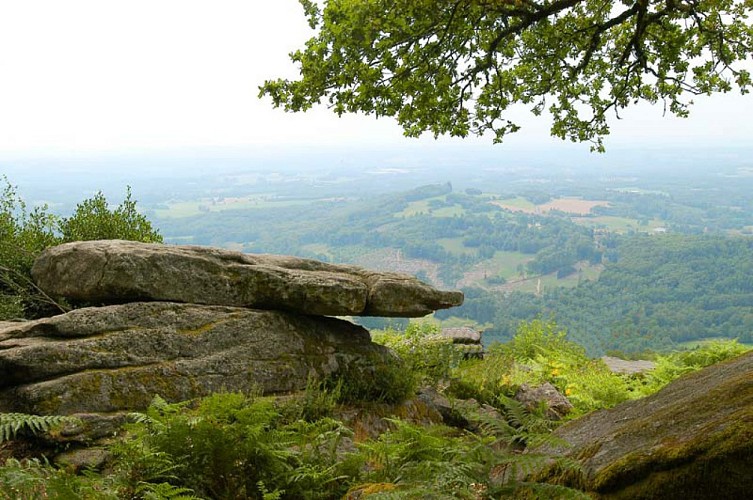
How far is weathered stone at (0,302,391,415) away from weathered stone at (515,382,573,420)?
338cm

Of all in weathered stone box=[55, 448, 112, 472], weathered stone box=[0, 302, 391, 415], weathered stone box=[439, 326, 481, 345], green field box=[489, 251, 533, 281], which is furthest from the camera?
green field box=[489, 251, 533, 281]

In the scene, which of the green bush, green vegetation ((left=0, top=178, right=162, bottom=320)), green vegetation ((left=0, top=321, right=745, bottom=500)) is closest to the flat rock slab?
green vegetation ((left=0, top=178, right=162, bottom=320))

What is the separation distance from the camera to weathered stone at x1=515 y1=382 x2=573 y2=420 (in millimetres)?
10645

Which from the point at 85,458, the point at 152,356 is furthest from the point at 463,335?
the point at 85,458

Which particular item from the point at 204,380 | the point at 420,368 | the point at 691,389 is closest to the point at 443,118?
the point at 420,368

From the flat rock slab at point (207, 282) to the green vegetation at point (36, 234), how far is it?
3.15 ft

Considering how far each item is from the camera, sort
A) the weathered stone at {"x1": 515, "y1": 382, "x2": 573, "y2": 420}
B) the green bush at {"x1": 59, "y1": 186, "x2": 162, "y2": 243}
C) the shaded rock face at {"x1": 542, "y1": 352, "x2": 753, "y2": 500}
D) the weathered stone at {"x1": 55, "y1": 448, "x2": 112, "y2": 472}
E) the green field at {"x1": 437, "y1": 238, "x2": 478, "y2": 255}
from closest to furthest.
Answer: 1. the shaded rock face at {"x1": 542, "y1": 352, "x2": 753, "y2": 500}
2. the weathered stone at {"x1": 55, "y1": 448, "x2": 112, "y2": 472}
3. the weathered stone at {"x1": 515, "y1": 382, "x2": 573, "y2": 420}
4. the green bush at {"x1": 59, "y1": 186, "x2": 162, "y2": 243}
5. the green field at {"x1": 437, "y1": 238, "x2": 478, "y2": 255}

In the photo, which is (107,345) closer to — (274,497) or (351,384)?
(351,384)

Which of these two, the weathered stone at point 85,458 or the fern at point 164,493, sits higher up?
the fern at point 164,493

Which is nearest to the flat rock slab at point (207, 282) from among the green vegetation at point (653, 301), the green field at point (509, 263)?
the green vegetation at point (653, 301)

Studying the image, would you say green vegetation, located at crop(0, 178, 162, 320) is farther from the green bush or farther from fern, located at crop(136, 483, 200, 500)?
fern, located at crop(136, 483, 200, 500)

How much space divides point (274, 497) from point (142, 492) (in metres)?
1.16

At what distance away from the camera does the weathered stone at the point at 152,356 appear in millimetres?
7344

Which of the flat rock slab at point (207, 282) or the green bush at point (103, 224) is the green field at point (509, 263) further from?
the flat rock slab at point (207, 282)
